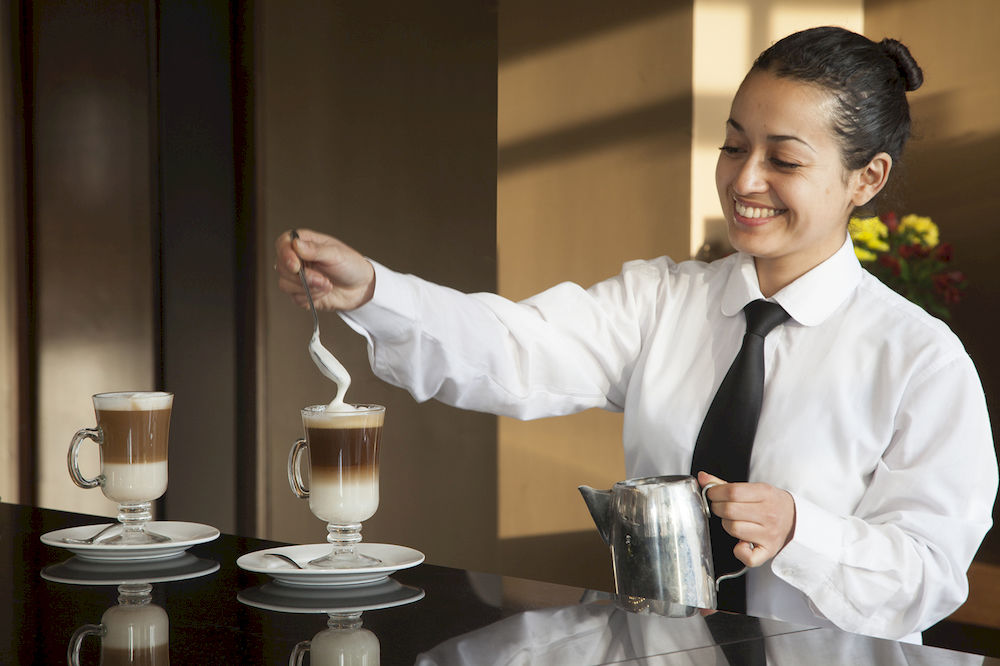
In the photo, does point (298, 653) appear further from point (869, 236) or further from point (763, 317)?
point (869, 236)

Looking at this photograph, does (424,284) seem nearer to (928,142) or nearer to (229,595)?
(229,595)

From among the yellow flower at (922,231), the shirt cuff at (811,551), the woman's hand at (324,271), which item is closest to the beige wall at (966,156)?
the yellow flower at (922,231)

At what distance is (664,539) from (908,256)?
2.90 meters

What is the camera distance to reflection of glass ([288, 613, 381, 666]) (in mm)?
790

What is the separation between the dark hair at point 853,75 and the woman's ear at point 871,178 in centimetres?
1

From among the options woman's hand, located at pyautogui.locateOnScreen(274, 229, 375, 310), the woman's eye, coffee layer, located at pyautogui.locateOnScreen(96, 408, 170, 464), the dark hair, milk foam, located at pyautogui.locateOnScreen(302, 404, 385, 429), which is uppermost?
the dark hair

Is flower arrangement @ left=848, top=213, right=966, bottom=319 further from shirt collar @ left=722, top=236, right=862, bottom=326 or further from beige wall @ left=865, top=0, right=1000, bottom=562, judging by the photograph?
shirt collar @ left=722, top=236, right=862, bottom=326

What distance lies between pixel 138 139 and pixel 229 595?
244 cm

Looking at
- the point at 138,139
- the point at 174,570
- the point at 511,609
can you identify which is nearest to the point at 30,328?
the point at 138,139

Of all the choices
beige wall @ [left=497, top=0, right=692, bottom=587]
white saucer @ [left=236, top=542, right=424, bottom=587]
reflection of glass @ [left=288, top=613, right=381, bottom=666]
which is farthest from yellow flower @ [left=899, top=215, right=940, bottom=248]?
reflection of glass @ [left=288, top=613, right=381, bottom=666]

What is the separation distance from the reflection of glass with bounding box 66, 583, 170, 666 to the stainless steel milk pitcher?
1.69ft

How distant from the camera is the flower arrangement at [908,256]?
374 cm

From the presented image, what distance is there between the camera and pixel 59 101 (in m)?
3.17

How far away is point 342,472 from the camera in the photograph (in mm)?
1094
